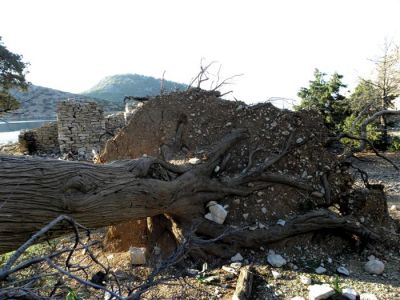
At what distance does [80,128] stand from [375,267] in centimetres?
1145

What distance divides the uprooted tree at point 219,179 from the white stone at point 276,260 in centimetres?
17

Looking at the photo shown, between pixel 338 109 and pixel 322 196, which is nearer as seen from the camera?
pixel 322 196

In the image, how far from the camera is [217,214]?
4051 millimetres

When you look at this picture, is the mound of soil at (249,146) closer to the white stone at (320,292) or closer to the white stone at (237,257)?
the white stone at (237,257)

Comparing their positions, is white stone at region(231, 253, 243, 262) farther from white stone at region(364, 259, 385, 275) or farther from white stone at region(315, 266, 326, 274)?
white stone at region(364, 259, 385, 275)

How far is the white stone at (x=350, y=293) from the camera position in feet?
10.2

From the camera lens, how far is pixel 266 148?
182 inches

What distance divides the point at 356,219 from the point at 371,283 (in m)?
1.05

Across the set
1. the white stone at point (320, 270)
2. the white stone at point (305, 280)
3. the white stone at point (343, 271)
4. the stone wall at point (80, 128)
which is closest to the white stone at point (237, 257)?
the white stone at point (305, 280)

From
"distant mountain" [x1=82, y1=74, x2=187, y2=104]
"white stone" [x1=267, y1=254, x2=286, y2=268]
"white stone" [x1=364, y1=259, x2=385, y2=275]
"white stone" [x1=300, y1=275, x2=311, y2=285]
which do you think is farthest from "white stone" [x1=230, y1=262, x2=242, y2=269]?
"distant mountain" [x1=82, y1=74, x2=187, y2=104]

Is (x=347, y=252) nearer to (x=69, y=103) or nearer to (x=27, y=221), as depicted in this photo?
(x=27, y=221)

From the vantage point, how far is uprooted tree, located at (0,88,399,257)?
313 cm

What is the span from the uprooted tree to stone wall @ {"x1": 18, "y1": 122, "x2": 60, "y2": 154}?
12.2 meters

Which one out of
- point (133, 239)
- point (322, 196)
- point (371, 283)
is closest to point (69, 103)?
point (133, 239)
